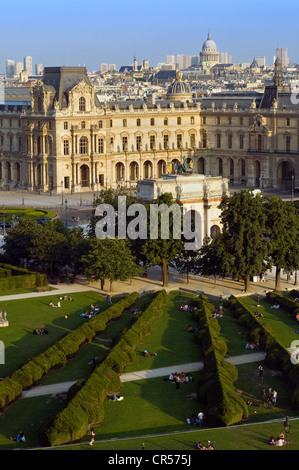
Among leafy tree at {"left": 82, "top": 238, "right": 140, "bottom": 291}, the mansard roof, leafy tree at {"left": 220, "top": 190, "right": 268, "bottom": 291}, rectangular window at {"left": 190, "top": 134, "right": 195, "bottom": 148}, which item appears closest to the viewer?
leafy tree at {"left": 220, "top": 190, "right": 268, "bottom": 291}

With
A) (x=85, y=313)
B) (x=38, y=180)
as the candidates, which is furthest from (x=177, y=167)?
(x=38, y=180)

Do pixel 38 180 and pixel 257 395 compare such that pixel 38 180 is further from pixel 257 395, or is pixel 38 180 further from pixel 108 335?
pixel 257 395

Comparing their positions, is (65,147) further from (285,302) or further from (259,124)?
(285,302)

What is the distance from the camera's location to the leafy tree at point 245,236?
74250 millimetres

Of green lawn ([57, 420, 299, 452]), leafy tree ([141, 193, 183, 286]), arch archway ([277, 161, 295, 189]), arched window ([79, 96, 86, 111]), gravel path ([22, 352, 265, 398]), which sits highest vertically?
arched window ([79, 96, 86, 111])

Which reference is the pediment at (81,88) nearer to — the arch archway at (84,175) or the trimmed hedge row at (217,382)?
the arch archway at (84,175)

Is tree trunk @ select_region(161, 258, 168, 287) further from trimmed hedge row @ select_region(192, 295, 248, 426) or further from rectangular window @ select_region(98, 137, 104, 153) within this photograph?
rectangular window @ select_region(98, 137, 104, 153)

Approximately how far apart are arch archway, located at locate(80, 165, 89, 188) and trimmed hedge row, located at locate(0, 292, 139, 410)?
6111 centimetres

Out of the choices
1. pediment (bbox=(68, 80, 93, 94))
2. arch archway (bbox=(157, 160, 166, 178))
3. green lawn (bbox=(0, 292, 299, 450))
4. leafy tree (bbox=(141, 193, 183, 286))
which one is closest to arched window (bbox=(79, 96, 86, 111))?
pediment (bbox=(68, 80, 93, 94))

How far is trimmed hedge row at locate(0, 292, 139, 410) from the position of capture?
5070 centimetres

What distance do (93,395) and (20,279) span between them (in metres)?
28.6

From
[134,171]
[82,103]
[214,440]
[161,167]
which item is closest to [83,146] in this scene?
[82,103]

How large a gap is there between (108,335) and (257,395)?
14.1 metres
